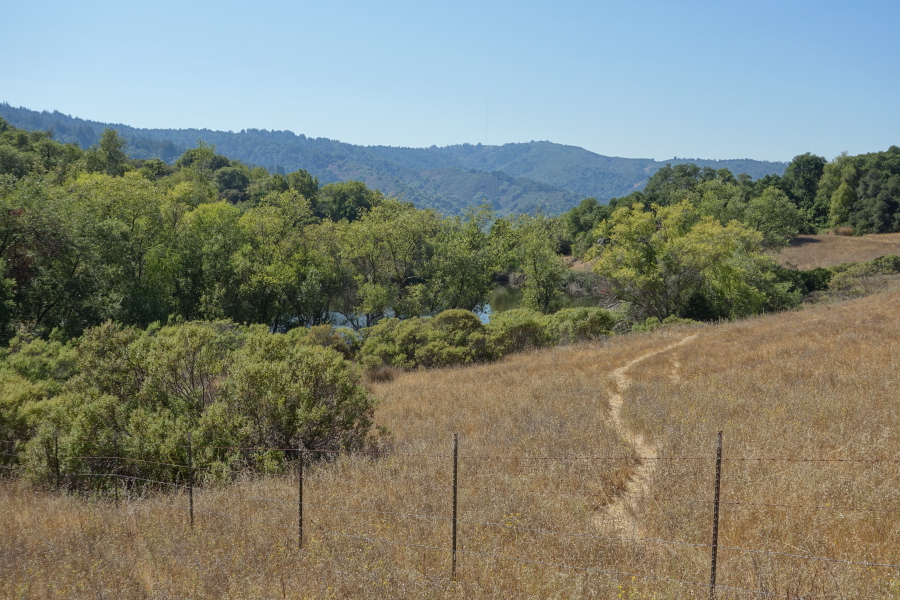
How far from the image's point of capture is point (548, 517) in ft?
24.1

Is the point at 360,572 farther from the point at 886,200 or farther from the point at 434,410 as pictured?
the point at 886,200

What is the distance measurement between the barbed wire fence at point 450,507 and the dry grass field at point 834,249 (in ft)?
214

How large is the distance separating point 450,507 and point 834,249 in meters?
79.6

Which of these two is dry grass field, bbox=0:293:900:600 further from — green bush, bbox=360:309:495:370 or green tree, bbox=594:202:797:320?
green tree, bbox=594:202:797:320

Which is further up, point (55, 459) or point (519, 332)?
point (55, 459)

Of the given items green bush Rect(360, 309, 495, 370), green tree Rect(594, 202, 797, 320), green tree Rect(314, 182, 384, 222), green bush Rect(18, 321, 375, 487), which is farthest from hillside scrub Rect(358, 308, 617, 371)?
green tree Rect(314, 182, 384, 222)

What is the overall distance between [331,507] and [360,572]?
1882 mm

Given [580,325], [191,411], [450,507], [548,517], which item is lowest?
[580,325]

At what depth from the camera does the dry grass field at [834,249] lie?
64562mm

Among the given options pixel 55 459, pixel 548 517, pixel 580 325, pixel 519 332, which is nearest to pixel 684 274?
pixel 580 325

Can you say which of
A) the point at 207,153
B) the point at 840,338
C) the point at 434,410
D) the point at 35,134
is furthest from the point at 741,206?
the point at 35,134

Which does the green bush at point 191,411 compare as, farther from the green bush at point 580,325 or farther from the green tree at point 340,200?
the green tree at point 340,200

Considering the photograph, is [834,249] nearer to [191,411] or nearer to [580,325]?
[580,325]

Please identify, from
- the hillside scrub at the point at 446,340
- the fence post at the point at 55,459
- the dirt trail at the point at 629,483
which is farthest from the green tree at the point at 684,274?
the fence post at the point at 55,459
